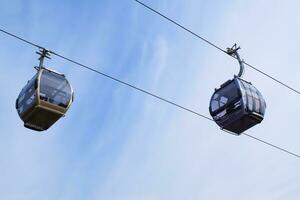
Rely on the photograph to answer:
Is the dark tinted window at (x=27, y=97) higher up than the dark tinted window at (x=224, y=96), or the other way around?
the dark tinted window at (x=224, y=96)

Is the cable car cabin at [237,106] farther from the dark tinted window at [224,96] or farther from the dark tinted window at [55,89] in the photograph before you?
the dark tinted window at [55,89]

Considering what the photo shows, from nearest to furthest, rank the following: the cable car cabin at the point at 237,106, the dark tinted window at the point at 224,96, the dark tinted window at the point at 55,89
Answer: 1. the dark tinted window at the point at 55,89
2. the cable car cabin at the point at 237,106
3. the dark tinted window at the point at 224,96

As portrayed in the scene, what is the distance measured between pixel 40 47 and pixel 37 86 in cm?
134

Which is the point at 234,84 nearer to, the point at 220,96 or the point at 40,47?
the point at 220,96

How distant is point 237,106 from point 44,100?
6387mm

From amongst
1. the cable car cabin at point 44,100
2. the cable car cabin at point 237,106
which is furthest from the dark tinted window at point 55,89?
the cable car cabin at point 237,106

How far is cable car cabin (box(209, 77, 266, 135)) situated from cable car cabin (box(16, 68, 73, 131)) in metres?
5.33

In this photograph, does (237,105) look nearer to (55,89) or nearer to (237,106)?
(237,106)

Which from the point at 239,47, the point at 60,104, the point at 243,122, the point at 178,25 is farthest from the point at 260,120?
the point at 60,104

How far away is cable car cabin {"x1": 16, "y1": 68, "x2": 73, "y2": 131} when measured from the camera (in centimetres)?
1717

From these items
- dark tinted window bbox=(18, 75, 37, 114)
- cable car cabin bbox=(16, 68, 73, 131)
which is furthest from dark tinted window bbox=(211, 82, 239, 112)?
dark tinted window bbox=(18, 75, 37, 114)

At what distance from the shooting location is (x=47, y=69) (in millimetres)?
17750

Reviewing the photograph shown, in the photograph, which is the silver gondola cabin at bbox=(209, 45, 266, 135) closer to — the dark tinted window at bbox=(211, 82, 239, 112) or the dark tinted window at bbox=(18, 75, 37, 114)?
the dark tinted window at bbox=(211, 82, 239, 112)

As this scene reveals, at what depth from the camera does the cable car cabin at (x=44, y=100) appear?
17172 millimetres
